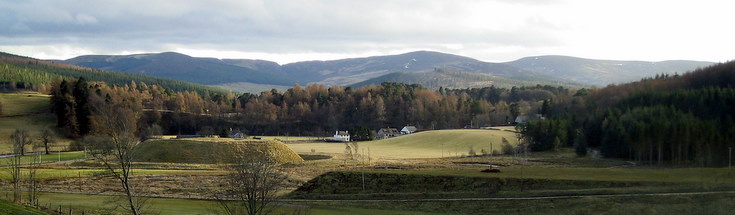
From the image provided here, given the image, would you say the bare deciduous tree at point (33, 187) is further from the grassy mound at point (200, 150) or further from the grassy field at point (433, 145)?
the grassy field at point (433, 145)

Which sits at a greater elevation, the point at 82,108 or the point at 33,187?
the point at 82,108

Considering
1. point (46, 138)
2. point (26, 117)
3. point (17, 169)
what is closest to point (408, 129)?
point (26, 117)

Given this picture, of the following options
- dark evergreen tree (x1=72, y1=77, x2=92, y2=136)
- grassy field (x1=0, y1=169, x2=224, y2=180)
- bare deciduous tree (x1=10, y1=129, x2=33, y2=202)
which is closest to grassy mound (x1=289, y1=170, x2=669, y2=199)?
bare deciduous tree (x1=10, y1=129, x2=33, y2=202)

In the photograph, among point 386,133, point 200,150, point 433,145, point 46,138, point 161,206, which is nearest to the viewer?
point 161,206

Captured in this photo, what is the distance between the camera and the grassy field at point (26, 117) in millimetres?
120175

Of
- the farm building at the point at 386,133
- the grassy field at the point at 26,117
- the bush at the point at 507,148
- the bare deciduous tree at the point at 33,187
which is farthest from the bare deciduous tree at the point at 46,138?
the farm building at the point at 386,133

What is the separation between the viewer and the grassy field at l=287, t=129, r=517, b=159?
11975cm

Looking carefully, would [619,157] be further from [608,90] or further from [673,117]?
[608,90]

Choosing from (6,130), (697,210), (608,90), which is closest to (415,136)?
(608,90)

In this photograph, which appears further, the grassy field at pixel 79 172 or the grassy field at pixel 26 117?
the grassy field at pixel 26 117

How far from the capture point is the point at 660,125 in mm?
84188

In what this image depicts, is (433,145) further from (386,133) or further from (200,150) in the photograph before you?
(200,150)

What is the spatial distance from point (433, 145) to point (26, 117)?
9156cm

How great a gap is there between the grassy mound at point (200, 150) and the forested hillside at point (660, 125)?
50737mm
